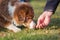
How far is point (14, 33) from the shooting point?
5.31 m

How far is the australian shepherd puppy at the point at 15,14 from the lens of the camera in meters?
5.37

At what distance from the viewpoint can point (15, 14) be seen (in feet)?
17.7

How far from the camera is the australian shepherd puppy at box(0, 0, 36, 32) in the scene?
211 inches

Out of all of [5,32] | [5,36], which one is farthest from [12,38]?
[5,32]

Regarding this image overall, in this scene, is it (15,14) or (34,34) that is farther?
(15,14)

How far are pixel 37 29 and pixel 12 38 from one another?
2.73 ft

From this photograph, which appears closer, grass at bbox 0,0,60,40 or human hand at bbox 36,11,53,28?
grass at bbox 0,0,60,40

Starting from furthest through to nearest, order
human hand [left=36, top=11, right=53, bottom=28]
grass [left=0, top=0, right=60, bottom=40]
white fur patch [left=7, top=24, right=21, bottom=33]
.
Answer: white fur patch [left=7, top=24, right=21, bottom=33] < human hand [left=36, top=11, right=53, bottom=28] < grass [left=0, top=0, right=60, bottom=40]

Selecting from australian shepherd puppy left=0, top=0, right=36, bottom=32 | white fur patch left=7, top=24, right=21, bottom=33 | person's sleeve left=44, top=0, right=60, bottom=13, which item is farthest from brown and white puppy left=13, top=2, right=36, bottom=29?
person's sleeve left=44, top=0, right=60, bottom=13

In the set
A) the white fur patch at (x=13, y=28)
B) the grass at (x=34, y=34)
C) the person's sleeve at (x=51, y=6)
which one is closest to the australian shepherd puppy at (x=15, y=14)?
the white fur patch at (x=13, y=28)

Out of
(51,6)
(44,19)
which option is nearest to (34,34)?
(44,19)

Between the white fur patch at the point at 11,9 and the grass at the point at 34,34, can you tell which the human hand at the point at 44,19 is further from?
the white fur patch at the point at 11,9

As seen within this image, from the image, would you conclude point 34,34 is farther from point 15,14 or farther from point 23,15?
point 15,14

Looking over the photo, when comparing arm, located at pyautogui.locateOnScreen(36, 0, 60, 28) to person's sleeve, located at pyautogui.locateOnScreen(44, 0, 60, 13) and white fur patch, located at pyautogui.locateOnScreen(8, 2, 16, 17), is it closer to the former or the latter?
person's sleeve, located at pyautogui.locateOnScreen(44, 0, 60, 13)
